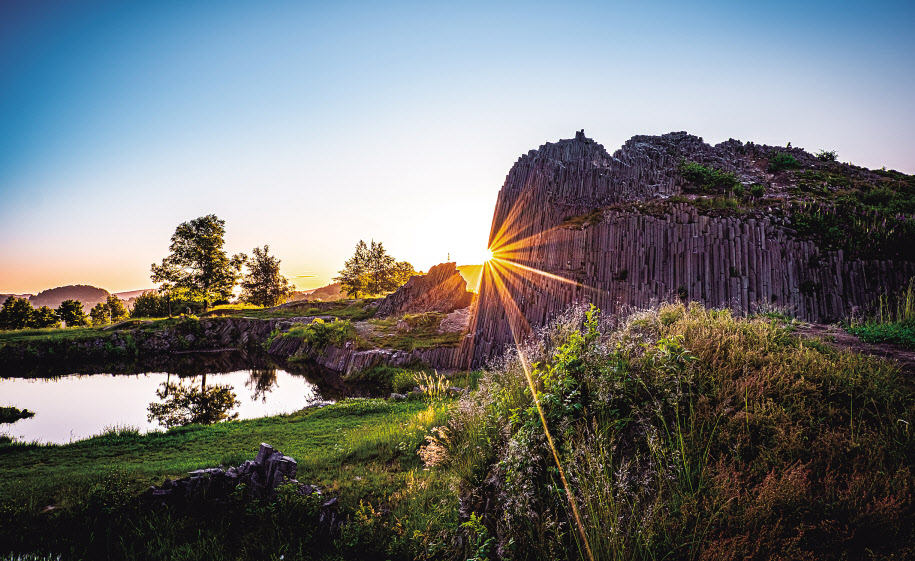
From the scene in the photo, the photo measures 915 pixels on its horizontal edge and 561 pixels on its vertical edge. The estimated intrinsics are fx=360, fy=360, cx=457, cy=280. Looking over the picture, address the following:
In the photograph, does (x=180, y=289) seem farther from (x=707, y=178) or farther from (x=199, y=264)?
(x=707, y=178)

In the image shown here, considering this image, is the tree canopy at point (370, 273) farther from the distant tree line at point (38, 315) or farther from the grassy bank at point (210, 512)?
the grassy bank at point (210, 512)

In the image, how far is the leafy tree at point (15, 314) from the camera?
43.3m

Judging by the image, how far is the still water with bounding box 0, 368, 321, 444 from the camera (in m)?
14.1

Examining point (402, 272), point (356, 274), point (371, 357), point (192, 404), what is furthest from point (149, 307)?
point (371, 357)

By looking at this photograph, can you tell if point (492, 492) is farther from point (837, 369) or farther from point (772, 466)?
point (837, 369)

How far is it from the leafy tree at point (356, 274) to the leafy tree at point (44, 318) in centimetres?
3465

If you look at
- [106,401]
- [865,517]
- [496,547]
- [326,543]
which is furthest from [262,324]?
[865,517]

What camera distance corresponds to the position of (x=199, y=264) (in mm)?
43625

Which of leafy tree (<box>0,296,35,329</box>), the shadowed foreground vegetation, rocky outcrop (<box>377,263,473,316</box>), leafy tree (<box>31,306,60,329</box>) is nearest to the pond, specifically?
the shadowed foreground vegetation

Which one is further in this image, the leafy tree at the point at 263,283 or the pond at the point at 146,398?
the leafy tree at the point at 263,283

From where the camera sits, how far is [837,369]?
351 cm

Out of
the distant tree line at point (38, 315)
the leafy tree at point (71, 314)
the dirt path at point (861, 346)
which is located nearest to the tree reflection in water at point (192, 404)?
the dirt path at point (861, 346)

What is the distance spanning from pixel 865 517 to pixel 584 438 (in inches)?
72.5

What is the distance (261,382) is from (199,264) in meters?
30.0
